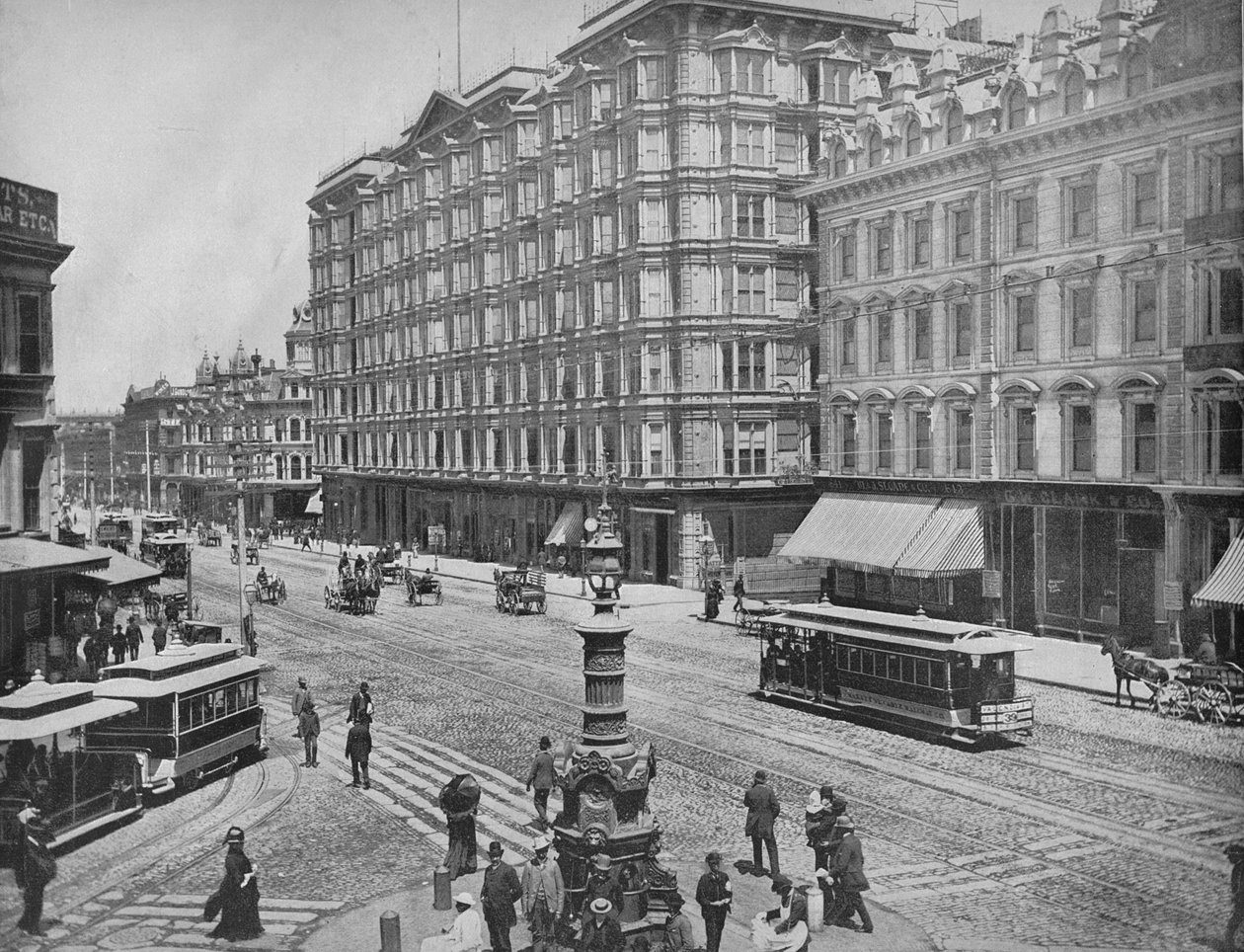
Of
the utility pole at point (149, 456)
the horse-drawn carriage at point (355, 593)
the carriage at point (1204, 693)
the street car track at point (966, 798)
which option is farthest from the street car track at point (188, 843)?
the carriage at point (1204, 693)

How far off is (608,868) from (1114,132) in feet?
55.0

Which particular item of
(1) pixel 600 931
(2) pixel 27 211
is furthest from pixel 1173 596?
(2) pixel 27 211

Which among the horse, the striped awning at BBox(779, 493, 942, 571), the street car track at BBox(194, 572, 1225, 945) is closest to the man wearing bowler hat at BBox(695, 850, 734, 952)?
the street car track at BBox(194, 572, 1225, 945)

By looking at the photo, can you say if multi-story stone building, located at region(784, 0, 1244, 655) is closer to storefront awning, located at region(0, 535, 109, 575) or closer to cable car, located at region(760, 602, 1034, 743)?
cable car, located at region(760, 602, 1034, 743)

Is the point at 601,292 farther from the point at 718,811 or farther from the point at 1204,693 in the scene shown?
the point at 1204,693

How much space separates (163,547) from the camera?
76.9 ft

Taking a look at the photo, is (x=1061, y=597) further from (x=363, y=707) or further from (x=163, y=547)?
(x=163, y=547)

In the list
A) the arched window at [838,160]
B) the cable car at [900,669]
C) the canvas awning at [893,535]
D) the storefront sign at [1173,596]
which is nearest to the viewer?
the storefront sign at [1173,596]

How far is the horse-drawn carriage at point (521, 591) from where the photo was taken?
28.8 m

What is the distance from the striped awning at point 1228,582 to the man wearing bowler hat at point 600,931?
1111cm

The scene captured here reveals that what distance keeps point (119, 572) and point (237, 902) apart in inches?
332

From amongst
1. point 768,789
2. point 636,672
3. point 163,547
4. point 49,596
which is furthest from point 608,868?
point 163,547

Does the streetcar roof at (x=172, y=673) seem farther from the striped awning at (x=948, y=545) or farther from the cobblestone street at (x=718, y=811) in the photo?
the striped awning at (x=948, y=545)

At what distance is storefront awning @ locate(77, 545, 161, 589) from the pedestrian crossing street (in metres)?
4.44
